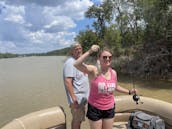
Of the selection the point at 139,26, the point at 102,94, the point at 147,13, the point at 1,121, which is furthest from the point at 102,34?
the point at 102,94

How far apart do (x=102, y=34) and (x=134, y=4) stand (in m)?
9.57

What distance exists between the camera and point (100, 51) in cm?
285

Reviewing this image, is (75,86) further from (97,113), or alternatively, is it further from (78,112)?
(97,113)

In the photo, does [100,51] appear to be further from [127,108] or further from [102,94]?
[127,108]

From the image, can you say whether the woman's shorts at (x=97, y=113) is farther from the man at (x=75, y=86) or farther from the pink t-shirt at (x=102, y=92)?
the man at (x=75, y=86)

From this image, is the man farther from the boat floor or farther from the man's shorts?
the boat floor

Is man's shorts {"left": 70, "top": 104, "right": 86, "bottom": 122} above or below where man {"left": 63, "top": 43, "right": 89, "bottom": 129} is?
below

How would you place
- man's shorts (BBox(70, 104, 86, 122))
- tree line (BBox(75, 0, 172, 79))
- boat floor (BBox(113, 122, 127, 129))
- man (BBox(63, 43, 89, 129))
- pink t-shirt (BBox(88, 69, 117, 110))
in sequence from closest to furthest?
pink t-shirt (BBox(88, 69, 117, 110)) → man (BBox(63, 43, 89, 129)) → man's shorts (BBox(70, 104, 86, 122)) → boat floor (BBox(113, 122, 127, 129)) → tree line (BBox(75, 0, 172, 79))

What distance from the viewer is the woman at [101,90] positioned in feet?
8.98

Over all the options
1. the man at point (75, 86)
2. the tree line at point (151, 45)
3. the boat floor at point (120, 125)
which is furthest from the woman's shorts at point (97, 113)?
the tree line at point (151, 45)

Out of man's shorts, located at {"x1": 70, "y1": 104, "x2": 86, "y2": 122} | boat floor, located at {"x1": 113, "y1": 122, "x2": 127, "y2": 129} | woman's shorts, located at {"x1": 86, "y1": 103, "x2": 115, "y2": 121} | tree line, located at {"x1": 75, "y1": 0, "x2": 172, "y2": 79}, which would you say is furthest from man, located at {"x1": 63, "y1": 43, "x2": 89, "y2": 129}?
tree line, located at {"x1": 75, "y1": 0, "x2": 172, "y2": 79}

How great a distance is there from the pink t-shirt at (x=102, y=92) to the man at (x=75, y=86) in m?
0.37

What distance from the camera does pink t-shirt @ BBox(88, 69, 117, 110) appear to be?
2729 mm

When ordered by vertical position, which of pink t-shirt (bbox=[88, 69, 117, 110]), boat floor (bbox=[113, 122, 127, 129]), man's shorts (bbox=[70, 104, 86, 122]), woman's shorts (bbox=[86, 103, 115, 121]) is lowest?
boat floor (bbox=[113, 122, 127, 129])
